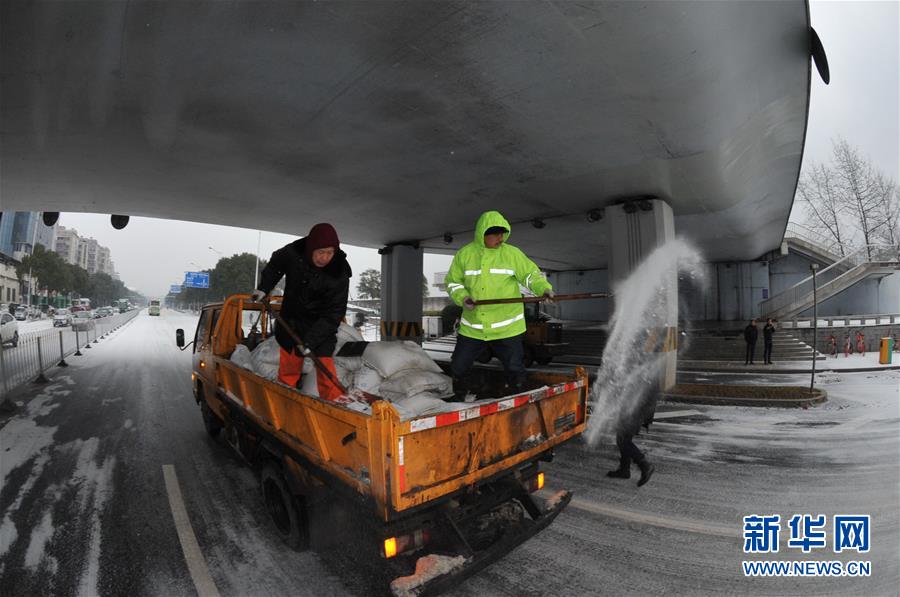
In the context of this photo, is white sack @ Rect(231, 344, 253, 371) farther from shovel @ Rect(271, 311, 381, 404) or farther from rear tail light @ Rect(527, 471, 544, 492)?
rear tail light @ Rect(527, 471, 544, 492)

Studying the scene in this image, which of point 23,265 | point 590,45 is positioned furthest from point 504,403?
point 23,265

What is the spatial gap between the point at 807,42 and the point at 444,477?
273 inches

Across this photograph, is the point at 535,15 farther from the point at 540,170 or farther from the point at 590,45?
the point at 540,170

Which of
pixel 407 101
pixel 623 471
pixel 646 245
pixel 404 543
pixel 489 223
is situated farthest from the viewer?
pixel 646 245

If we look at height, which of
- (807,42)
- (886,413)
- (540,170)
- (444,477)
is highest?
(807,42)

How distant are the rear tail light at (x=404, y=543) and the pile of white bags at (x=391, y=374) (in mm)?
993

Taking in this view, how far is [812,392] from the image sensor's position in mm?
8266

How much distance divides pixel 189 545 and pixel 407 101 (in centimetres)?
554

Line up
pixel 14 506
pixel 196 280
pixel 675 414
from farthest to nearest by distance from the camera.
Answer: pixel 196 280
pixel 675 414
pixel 14 506

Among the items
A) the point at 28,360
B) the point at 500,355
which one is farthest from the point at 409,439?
the point at 28,360

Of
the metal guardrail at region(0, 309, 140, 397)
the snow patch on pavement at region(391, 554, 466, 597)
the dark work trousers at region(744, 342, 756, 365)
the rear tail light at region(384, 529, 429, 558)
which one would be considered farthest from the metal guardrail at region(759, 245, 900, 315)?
the metal guardrail at region(0, 309, 140, 397)

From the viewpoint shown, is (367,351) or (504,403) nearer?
(504,403)

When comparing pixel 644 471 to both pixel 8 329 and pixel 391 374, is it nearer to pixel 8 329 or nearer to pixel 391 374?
pixel 391 374

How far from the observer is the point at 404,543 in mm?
2182
